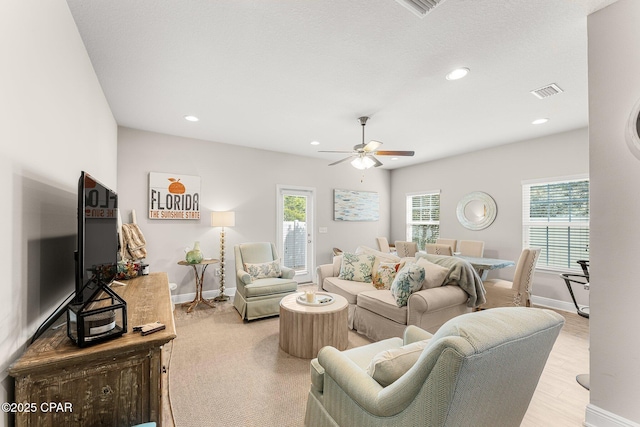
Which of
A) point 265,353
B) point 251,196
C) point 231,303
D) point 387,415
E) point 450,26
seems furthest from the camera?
point 251,196

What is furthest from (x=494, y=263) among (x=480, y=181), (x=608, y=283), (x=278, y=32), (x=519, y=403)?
(x=278, y=32)

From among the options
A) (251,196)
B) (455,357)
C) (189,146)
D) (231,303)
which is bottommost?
(231,303)

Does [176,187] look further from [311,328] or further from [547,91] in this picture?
[547,91]

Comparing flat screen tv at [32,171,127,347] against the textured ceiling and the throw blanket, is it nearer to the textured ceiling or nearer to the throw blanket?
the textured ceiling

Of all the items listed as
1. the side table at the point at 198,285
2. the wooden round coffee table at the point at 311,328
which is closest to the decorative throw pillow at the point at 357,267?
the wooden round coffee table at the point at 311,328

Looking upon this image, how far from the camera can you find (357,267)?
3.91m

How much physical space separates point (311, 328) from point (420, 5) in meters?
2.63

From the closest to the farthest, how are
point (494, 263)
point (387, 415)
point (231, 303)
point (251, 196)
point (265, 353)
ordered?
1. point (387, 415)
2. point (265, 353)
3. point (494, 263)
4. point (231, 303)
5. point (251, 196)

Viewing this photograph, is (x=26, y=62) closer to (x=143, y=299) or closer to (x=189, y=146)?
(x=143, y=299)

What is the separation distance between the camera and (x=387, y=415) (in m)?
1.14

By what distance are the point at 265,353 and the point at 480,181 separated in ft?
15.6

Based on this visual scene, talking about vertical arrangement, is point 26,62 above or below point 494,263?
above

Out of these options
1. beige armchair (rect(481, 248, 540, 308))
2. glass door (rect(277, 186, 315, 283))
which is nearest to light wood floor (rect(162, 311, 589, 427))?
beige armchair (rect(481, 248, 540, 308))

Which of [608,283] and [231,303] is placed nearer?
[608,283]
